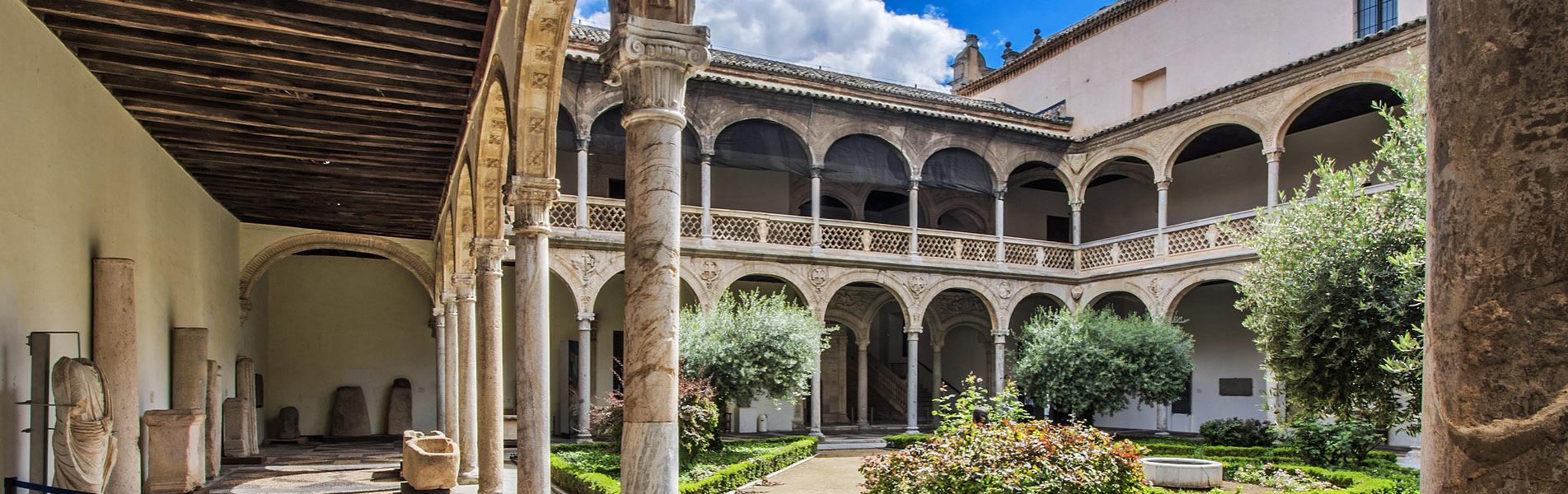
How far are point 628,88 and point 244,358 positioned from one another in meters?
14.0

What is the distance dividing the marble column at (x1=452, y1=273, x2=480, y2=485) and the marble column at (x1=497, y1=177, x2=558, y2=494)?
4502 mm

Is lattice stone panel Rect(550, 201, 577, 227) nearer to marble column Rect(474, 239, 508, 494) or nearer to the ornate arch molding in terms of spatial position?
the ornate arch molding

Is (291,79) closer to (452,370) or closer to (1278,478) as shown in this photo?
(452,370)

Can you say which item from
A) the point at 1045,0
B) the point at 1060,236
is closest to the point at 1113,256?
the point at 1060,236

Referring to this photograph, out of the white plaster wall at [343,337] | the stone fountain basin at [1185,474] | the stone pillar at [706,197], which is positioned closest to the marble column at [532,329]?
the stone fountain basin at [1185,474]

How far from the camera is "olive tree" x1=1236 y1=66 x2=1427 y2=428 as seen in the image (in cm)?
820

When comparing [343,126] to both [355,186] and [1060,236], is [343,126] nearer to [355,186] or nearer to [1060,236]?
Result: [355,186]

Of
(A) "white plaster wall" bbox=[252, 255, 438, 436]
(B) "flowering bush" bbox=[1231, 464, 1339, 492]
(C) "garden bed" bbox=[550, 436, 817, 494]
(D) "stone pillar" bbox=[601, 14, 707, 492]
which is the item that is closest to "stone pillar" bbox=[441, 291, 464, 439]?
(C) "garden bed" bbox=[550, 436, 817, 494]

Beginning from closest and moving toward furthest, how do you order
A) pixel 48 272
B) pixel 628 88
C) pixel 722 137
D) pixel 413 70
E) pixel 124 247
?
pixel 628 88 < pixel 48 272 < pixel 413 70 < pixel 124 247 < pixel 722 137

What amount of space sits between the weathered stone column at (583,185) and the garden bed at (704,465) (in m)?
3.36

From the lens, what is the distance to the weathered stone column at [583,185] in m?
16.2

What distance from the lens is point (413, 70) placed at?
292 inches

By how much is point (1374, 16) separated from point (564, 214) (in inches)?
511

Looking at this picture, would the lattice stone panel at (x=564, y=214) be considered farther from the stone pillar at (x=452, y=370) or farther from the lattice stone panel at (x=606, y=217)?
the stone pillar at (x=452, y=370)
